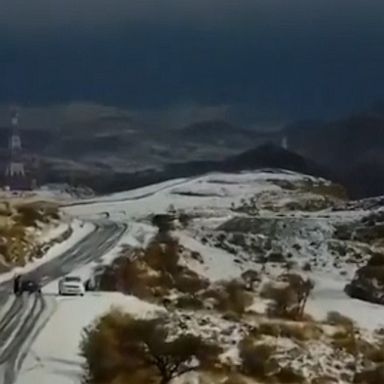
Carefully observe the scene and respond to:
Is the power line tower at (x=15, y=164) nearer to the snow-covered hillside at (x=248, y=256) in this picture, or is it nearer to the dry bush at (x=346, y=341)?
the snow-covered hillside at (x=248, y=256)

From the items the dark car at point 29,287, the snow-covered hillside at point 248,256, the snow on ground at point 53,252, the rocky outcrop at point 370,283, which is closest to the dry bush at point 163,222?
the snow-covered hillside at point 248,256

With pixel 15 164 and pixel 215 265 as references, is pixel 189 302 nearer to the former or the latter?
pixel 215 265

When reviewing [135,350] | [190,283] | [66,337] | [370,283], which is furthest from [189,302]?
[370,283]

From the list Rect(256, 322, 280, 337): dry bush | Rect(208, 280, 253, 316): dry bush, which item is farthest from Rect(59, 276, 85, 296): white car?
Rect(256, 322, 280, 337): dry bush

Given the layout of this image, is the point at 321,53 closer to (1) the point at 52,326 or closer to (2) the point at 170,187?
(2) the point at 170,187

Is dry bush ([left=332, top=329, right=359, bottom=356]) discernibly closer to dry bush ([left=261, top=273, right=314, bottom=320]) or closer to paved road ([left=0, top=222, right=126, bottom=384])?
dry bush ([left=261, top=273, right=314, bottom=320])

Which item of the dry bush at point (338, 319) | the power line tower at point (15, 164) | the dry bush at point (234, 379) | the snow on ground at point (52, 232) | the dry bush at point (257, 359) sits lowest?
the dry bush at point (234, 379)

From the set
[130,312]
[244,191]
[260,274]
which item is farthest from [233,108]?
[130,312]
